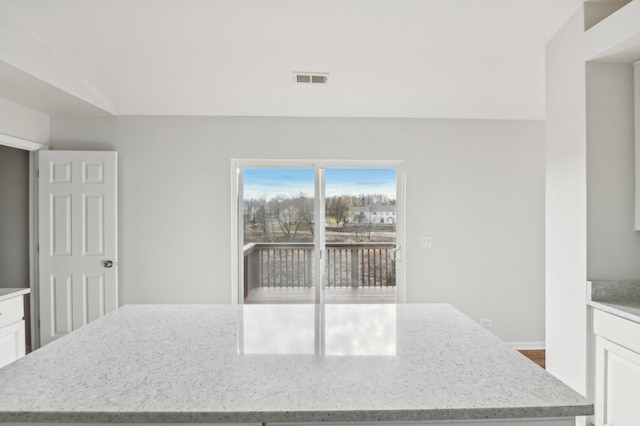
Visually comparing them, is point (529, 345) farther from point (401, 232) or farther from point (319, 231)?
point (319, 231)

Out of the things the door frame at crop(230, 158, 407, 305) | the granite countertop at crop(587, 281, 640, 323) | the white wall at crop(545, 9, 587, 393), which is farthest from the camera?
the door frame at crop(230, 158, 407, 305)

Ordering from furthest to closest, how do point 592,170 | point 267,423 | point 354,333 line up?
point 592,170
point 354,333
point 267,423

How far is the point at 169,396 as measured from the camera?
0.96 metres

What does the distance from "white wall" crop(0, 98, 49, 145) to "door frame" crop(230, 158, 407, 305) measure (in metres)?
1.78

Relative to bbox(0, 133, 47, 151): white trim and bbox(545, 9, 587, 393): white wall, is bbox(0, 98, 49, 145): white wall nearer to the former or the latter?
bbox(0, 133, 47, 151): white trim

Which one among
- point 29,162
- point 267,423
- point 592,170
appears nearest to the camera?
point 267,423

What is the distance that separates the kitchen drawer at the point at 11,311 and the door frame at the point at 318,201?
1.72 metres

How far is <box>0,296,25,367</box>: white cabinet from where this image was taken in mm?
2426

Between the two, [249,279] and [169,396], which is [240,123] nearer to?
[249,279]

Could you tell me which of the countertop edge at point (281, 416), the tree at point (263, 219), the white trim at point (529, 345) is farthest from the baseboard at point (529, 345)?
the countertop edge at point (281, 416)

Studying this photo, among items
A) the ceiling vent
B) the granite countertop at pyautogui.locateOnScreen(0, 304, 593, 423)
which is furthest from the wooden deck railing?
Answer: the granite countertop at pyautogui.locateOnScreen(0, 304, 593, 423)

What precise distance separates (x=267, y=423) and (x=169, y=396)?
25cm

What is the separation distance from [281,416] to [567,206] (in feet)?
7.75

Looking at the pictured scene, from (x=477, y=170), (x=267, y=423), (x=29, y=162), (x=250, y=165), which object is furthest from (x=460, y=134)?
(x=29, y=162)
